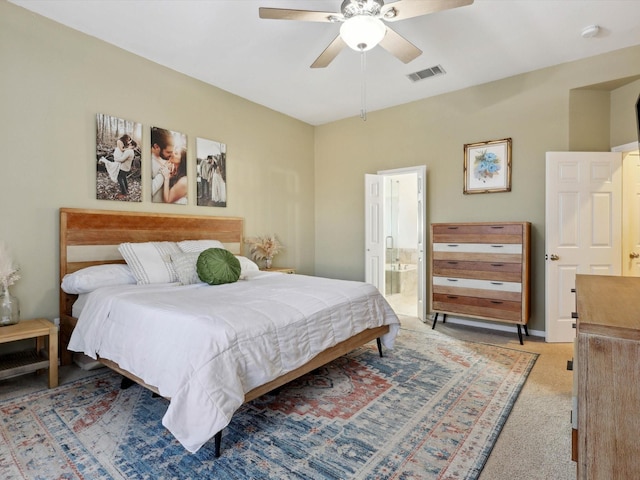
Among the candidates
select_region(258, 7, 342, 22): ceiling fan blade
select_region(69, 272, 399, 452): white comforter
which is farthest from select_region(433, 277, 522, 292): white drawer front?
select_region(258, 7, 342, 22): ceiling fan blade

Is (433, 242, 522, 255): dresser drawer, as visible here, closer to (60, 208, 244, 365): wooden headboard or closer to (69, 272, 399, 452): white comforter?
(69, 272, 399, 452): white comforter

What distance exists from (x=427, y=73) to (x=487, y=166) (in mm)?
1302

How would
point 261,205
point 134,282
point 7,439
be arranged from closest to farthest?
point 7,439 < point 134,282 < point 261,205

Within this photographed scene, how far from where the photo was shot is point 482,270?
3807mm

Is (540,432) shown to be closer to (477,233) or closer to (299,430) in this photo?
(299,430)

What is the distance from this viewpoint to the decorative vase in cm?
256

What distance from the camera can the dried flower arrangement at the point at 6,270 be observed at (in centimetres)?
259

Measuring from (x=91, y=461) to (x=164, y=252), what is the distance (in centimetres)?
182

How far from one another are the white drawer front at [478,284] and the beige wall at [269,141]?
1.76ft

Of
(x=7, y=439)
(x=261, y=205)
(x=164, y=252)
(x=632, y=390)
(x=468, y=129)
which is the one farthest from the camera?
(x=261, y=205)

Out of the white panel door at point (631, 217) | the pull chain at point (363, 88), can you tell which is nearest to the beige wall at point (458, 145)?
the white panel door at point (631, 217)

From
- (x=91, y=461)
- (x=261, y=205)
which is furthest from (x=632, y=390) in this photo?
(x=261, y=205)

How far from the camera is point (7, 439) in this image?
190 centimetres

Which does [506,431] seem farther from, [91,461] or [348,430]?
[91,461]
